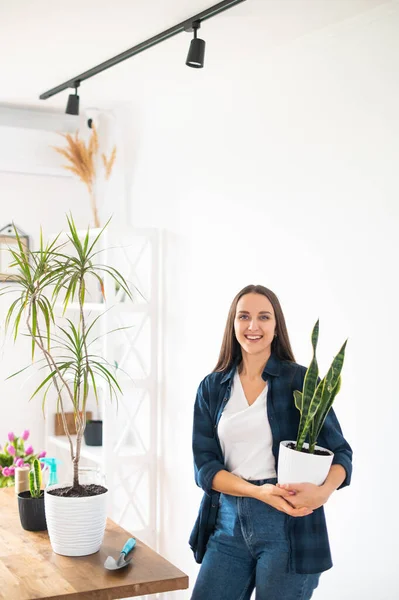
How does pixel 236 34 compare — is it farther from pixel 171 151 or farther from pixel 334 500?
pixel 334 500

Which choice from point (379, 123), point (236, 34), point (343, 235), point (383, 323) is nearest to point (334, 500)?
point (383, 323)

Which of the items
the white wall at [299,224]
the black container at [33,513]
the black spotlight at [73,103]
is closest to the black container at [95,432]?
the white wall at [299,224]

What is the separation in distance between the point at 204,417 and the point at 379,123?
1145 millimetres

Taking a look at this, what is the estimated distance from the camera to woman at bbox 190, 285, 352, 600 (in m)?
2.14

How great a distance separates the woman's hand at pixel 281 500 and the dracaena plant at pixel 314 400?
12cm

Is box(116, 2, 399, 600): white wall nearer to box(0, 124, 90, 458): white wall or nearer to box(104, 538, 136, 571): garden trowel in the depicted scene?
box(0, 124, 90, 458): white wall

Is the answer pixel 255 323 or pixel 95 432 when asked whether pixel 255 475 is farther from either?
pixel 95 432

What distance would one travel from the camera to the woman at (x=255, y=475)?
2.14 m

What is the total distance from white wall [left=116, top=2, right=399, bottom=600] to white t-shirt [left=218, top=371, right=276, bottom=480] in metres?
0.58

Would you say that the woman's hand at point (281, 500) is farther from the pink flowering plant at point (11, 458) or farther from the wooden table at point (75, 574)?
the pink flowering plant at point (11, 458)

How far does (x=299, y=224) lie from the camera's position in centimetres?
305

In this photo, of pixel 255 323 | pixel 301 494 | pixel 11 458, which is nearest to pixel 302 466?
pixel 301 494

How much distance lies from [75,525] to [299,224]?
143 centimetres

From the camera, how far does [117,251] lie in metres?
4.23
